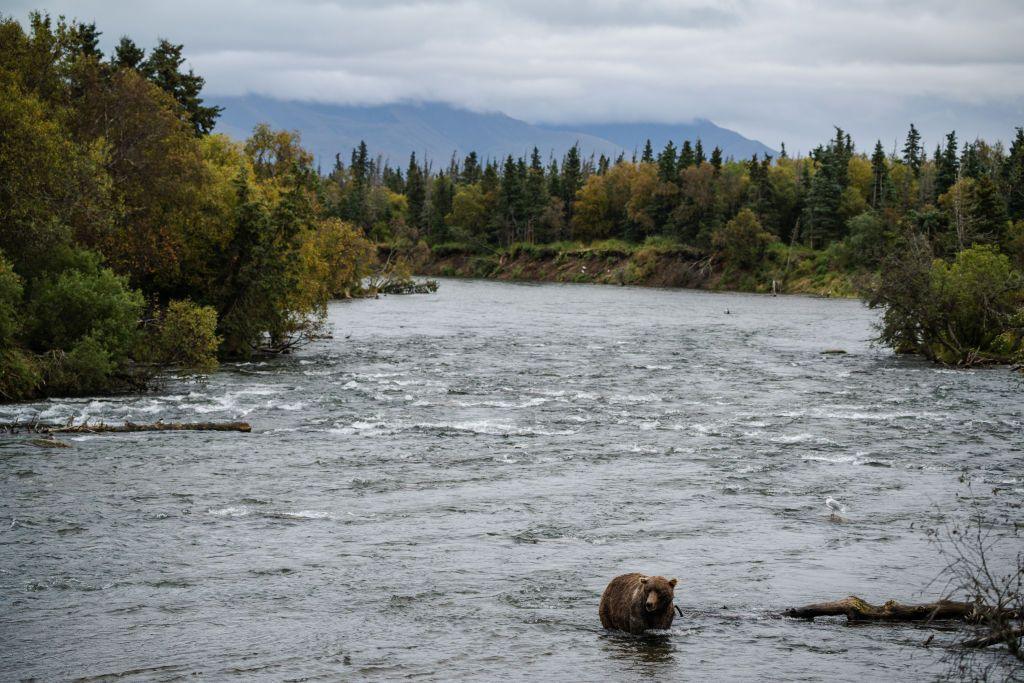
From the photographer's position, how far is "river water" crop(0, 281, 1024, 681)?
13180 mm

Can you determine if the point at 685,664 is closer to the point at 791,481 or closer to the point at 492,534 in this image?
the point at 492,534

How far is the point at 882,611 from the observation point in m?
14.3

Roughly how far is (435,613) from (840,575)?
6778 millimetres

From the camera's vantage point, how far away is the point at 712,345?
192 feet

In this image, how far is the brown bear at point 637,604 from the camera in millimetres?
13531

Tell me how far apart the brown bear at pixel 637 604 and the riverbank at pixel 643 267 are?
105 meters

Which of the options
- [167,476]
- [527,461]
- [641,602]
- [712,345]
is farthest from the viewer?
[712,345]

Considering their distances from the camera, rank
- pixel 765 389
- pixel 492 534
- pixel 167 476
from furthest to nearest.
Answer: pixel 765 389
pixel 167 476
pixel 492 534

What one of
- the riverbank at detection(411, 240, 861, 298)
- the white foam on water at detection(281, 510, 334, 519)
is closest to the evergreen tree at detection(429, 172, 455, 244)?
the riverbank at detection(411, 240, 861, 298)

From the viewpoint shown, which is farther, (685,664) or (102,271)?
(102,271)

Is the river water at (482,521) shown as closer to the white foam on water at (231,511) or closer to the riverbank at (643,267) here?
the white foam on water at (231,511)

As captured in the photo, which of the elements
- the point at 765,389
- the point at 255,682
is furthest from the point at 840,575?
the point at 765,389

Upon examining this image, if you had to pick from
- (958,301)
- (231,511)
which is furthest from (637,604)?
(958,301)

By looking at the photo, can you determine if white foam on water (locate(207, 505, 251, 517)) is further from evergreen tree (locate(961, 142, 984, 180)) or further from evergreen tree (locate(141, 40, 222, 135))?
evergreen tree (locate(961, 142, 984, 180))
